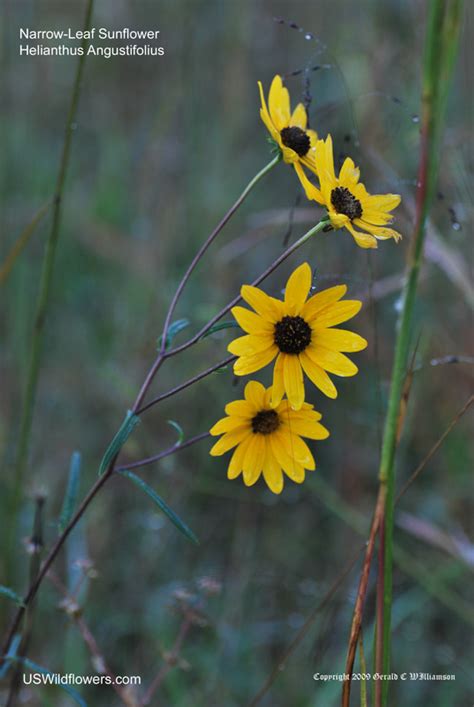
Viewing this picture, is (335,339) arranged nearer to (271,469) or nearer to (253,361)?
(253,361)

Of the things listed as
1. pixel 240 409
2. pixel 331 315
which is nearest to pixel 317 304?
pixel 331 315

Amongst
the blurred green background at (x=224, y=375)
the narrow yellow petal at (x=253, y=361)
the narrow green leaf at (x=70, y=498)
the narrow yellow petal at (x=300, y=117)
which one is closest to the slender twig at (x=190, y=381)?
the narrow yellow petal at (x=253, y=361)

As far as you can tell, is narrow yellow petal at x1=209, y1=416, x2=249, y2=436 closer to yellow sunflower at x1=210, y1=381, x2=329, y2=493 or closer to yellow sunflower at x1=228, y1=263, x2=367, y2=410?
yellow sunflower at x1=210, y1=381, x2=329, y2=493

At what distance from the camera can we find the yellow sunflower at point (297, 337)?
3.91 feet

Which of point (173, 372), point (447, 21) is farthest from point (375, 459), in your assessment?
point (447, 21)

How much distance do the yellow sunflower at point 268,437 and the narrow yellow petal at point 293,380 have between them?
0.09 meters

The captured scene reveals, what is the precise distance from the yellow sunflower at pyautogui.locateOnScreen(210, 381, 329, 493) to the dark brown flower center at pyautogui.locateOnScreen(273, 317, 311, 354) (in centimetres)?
11

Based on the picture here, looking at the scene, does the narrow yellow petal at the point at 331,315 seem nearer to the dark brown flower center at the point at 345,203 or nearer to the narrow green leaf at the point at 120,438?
the dark brown flower center at the point at 345,203

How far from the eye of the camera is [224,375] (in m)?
3.07

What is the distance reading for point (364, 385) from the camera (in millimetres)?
3170

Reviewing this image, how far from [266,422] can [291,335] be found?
7.9 inches

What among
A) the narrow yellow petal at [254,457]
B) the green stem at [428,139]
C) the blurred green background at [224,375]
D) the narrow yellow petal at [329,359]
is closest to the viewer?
the green stem at [428,139]

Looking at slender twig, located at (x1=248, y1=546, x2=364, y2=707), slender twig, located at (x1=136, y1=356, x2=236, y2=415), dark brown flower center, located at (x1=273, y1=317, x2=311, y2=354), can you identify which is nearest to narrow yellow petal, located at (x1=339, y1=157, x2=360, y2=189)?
dark brown flower center, located at (x1=273, y1=317, x2=311, y2=354)

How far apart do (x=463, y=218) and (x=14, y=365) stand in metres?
2.01
